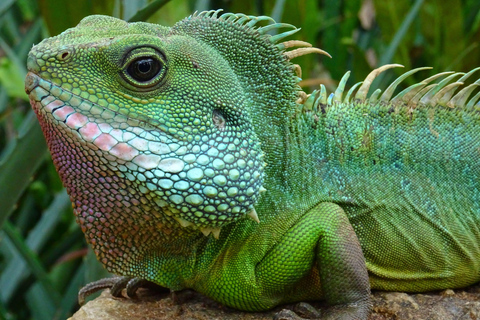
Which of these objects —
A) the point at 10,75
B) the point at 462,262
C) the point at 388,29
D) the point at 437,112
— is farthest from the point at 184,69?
the point at 388,29

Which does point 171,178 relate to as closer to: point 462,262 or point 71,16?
point 462,262

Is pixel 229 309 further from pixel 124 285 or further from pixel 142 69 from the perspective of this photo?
pixel 142 69

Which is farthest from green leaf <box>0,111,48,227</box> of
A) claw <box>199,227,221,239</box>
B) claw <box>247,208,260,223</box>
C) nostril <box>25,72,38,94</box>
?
claw <box>247,208,260,223</box>

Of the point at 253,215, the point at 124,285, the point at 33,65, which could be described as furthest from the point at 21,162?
the point at 253,215

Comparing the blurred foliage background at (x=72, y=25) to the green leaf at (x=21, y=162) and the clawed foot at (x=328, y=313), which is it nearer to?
the green leaf at (x=21, y=162)

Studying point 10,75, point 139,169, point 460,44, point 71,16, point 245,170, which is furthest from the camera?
point 460,44

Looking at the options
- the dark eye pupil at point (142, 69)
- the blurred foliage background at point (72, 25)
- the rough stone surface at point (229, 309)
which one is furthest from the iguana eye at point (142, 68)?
the blurred foliage background at point (72, 25)
